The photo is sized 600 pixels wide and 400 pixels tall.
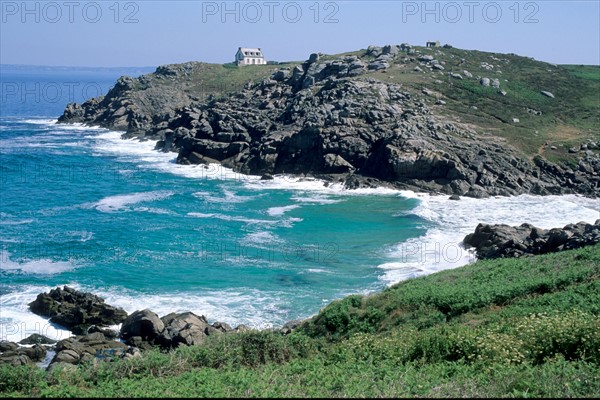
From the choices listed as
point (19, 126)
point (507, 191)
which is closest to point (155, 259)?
point (507, 191)

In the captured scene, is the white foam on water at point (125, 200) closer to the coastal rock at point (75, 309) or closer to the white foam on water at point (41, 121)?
the coastal rock at point (75, 309)

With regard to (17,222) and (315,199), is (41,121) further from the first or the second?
(315,199)

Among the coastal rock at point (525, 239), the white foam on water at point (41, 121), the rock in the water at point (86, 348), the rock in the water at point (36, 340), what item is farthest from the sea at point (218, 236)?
the white foam on water at point (41, 121)

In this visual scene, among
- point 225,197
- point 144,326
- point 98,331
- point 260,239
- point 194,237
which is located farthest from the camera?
point 225,197

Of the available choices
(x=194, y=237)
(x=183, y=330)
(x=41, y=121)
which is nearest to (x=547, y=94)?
(x=194, y=237)

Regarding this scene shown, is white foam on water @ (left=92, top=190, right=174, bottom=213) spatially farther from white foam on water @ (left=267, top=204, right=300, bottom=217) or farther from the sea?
white foam on water @ (left=267, top=204, right=300, bottom=217)

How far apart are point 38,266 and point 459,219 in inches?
1158

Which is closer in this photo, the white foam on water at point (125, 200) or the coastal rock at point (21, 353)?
the coastal rock at point (21, 353)

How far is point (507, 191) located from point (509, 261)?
26.8 m

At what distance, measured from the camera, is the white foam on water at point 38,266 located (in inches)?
1398

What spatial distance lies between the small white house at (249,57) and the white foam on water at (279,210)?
93.6 m

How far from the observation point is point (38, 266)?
36219 millimetres

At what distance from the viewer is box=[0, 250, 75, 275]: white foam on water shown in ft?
116

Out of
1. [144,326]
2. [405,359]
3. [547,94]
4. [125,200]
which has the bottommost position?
[144,326]
